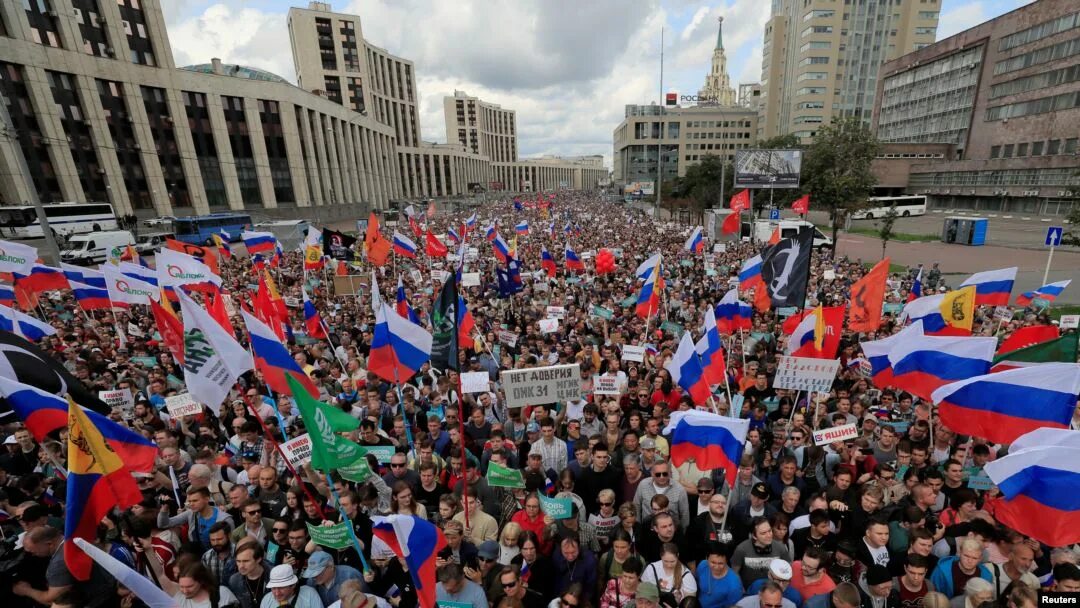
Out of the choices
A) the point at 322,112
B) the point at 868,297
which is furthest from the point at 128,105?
the point at 868,297

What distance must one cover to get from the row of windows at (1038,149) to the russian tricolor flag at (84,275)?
7147 cm

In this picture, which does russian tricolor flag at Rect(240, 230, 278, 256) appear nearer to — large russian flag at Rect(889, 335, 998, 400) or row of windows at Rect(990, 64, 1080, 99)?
large russian flag at Rect(889, 335, 998, 400)

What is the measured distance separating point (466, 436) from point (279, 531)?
2904mm

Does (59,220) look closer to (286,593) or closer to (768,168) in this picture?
(286,593)

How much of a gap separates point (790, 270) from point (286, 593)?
918 centimetres

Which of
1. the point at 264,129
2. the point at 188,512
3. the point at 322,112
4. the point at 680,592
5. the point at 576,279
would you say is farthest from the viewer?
the point at 322,112

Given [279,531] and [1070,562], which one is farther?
[279,531]

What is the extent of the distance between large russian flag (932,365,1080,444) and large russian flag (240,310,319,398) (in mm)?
7476

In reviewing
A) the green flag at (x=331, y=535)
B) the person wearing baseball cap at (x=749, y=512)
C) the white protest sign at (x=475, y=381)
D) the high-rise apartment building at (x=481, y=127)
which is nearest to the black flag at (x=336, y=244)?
the white protest sign at (x=475, y=381)

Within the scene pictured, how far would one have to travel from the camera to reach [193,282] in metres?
11.6

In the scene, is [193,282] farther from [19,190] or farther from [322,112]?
[322,112]

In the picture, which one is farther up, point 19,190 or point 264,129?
point 264,129

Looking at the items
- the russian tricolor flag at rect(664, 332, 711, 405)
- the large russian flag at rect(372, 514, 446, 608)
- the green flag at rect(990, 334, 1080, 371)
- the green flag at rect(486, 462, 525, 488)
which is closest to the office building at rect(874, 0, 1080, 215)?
the green flag at rect(990, 334, 1080, 371)

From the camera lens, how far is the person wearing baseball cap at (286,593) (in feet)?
12.2
